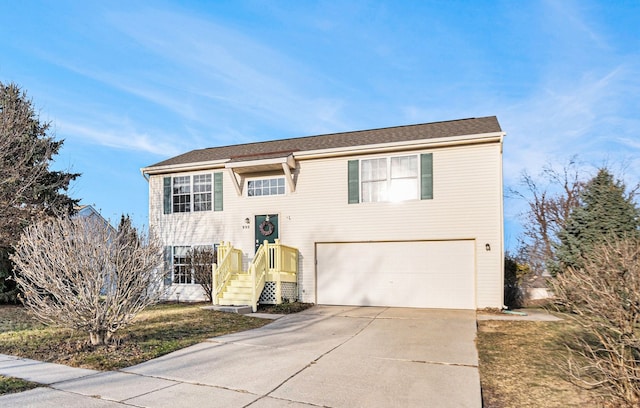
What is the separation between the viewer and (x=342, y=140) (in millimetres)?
13609

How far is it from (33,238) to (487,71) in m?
14.3

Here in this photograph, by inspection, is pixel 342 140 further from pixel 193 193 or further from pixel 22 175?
pixel 22 175

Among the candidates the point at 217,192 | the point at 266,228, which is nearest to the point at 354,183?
the point at 266,228

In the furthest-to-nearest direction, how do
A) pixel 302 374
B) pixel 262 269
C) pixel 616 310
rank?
pixel 262 269
pixel 302 374
pixel 616 310

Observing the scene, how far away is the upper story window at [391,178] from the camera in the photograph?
37.7ft

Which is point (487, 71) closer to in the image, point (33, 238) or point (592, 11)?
point (592, 11)

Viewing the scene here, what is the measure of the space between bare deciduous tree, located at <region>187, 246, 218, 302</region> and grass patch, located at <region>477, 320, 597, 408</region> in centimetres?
852

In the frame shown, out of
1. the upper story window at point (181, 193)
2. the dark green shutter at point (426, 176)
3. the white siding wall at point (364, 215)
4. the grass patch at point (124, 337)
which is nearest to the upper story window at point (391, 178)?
the dark green shutter at point (426, 176)

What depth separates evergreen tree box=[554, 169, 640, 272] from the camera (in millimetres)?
10406

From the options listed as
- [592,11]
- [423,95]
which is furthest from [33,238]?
[423,95]

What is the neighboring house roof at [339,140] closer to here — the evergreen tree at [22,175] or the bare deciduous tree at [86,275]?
the evergreen tree at [22,175]

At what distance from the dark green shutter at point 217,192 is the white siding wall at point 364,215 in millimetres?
207

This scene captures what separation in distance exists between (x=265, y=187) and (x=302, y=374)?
884cm

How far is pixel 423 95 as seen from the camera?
17.0 metres
